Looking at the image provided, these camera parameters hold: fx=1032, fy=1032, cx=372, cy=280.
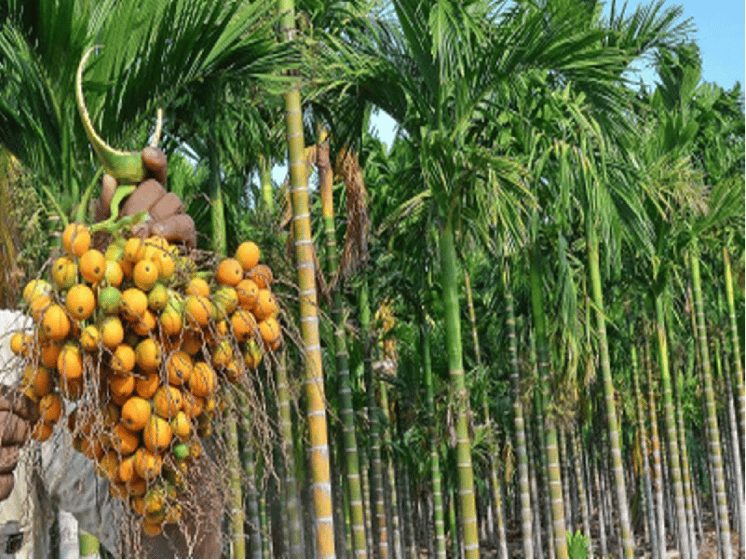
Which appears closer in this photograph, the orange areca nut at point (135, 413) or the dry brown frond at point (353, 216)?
the orange areca nut at point (135, 413)

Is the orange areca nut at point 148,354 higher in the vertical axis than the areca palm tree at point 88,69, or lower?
lower

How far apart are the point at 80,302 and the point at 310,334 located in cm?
184

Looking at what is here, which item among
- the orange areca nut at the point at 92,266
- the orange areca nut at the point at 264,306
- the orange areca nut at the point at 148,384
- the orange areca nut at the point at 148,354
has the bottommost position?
the orange areca nut at the point at 148,384

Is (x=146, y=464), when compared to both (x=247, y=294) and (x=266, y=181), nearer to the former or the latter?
(x=247, y=294)

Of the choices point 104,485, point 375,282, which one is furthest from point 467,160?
point 375,282

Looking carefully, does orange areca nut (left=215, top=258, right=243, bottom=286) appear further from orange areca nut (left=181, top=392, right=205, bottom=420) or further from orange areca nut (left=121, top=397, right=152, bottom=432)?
orange areca nut (left=121, top=397, right=152, bottom=432)

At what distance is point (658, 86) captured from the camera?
13.8 metres

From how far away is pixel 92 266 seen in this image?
3463 millimetres

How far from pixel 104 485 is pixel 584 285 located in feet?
21.8

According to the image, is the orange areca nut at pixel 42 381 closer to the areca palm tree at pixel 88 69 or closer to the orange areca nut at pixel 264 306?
the orange areca nut at pixel 264 306

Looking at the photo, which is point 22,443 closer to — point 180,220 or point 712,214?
point 180,220

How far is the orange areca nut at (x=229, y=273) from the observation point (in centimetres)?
379

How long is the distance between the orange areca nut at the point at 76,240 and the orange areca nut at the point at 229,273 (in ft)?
1.61

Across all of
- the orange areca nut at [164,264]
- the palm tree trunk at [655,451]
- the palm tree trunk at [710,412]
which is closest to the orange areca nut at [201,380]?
the orange areca nut at [164,264]
